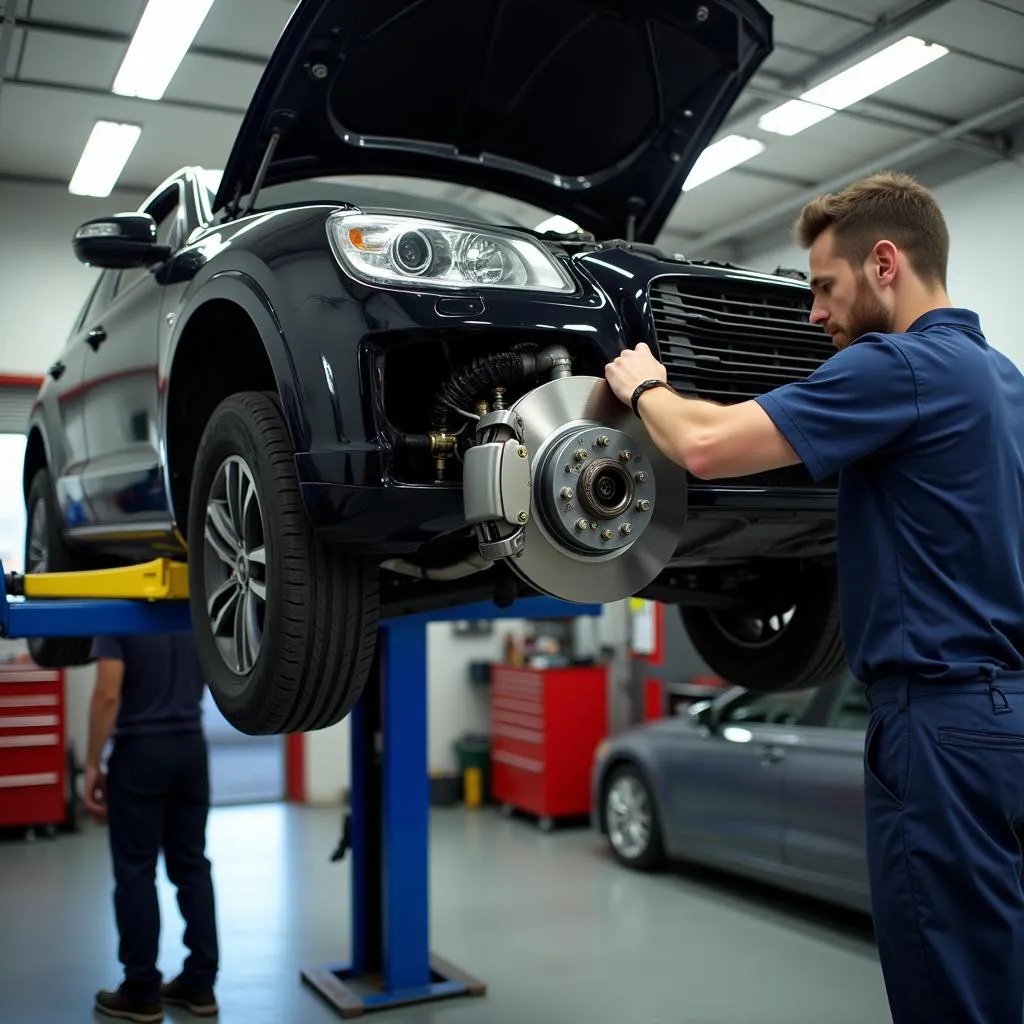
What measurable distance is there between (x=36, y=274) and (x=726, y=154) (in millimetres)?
4194

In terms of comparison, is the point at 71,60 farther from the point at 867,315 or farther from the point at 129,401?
the point at 867,315

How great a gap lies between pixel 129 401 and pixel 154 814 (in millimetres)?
1604

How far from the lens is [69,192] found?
277 inches

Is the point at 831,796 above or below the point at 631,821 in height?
above

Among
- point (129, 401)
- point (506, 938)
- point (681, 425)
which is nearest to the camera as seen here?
Result: point (681, 425)

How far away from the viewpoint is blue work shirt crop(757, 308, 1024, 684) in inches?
61.2

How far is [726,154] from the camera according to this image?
6988mm

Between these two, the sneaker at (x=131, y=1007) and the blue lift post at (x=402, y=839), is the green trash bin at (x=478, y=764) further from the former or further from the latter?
the sneaker at (x=131, y=1007)

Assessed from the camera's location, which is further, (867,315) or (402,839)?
(402,839)

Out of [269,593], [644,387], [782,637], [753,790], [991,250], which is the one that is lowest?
[753,790]

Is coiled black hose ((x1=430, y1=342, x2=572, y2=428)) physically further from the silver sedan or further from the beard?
the silver sedan

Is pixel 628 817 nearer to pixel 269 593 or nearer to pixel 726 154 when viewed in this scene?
pixel 726 154

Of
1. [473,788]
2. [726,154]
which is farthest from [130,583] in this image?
[473,788]

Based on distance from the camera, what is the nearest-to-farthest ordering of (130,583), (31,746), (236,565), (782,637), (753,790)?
(236,565), (130,583), (782,637), (753,790), (31,746)
